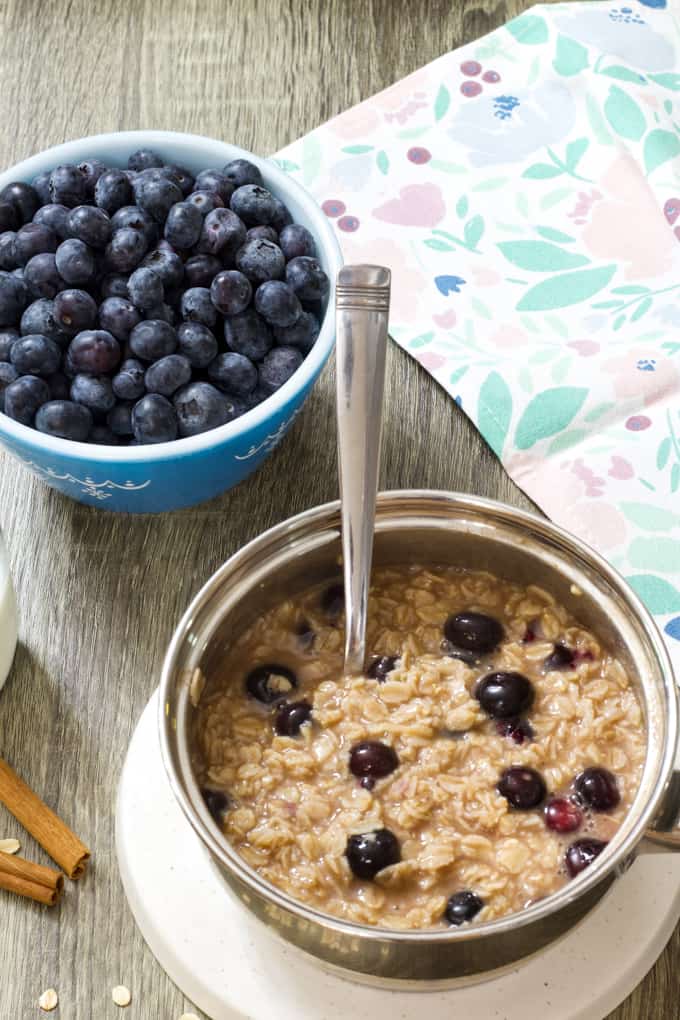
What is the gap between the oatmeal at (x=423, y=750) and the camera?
1025mm

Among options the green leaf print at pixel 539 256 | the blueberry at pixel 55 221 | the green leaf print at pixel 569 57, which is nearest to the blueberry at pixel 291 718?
the blueberry at pixel 55 221

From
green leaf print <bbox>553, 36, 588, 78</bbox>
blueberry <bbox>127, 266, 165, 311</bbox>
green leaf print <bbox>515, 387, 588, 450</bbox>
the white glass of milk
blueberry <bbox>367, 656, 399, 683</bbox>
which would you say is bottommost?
green leaf print <bbox>515, 387, 588, 450</bbox>

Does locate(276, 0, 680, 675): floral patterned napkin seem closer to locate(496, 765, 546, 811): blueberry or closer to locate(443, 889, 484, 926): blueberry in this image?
locate(496, 765, 546, 811): blueberry

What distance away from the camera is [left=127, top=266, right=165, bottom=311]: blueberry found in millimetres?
1257

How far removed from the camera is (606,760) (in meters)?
1.08

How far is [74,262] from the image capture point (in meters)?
1.26

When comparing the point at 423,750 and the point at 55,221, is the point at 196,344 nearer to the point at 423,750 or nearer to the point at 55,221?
the point at 55,221

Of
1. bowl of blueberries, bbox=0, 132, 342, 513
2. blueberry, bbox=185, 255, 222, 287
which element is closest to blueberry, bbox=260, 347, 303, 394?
bowl of blueberries, bbox=0, 132, 342, 513

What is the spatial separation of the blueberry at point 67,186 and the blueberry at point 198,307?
171mm

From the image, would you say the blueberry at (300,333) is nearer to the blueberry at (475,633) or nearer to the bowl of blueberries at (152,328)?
the bowl of blueberries at (152,328)

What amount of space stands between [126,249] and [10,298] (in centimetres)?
13

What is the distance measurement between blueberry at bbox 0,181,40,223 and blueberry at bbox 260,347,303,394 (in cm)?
31

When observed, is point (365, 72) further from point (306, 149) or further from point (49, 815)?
point (49, 815)

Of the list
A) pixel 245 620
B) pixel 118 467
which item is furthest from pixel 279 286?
pixel 245 620
